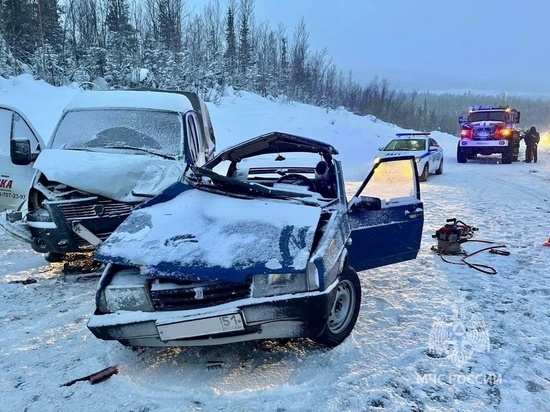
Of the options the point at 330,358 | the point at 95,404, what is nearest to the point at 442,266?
the point at 330,358

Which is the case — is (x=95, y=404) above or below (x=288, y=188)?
below

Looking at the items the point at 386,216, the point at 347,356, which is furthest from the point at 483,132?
the point at 347,356

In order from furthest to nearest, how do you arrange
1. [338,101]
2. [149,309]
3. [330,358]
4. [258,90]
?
1. [338,101]
2. [258,90]
3. [330,358]
4. [149,309]

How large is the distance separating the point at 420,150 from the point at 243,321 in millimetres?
12942

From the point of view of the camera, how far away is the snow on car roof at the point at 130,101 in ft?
20.8

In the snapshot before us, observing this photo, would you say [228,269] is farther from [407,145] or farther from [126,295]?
A: [407,145]

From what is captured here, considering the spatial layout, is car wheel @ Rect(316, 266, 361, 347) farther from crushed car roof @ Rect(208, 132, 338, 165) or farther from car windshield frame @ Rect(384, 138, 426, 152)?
car windshield frame @ Rect(384, 138, 426, 152)

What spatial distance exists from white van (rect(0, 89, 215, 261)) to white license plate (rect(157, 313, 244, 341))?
2.32 m

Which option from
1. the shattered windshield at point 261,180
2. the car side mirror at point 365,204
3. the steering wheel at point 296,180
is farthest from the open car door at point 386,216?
the steering wheel at point 296,180

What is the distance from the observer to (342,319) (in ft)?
11.7

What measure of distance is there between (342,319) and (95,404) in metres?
1.89

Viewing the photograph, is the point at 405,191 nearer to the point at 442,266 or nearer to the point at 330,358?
the point at 442,266

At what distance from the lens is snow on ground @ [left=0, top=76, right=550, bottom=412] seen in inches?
111

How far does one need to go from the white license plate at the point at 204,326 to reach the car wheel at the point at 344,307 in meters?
0.91
